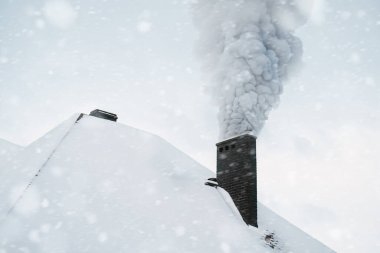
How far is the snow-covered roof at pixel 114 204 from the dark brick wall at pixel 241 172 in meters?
0.30

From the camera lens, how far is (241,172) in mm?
9164

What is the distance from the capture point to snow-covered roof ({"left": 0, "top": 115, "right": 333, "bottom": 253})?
5691 millimetres

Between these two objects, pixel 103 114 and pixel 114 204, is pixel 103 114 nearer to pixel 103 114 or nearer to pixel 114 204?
pixel 103 114

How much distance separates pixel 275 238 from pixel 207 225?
2.07 meters

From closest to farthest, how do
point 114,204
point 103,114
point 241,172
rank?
point 114,204 < point 241,172 < point 103,114

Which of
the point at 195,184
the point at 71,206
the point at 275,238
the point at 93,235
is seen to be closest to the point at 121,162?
the point at 195,184

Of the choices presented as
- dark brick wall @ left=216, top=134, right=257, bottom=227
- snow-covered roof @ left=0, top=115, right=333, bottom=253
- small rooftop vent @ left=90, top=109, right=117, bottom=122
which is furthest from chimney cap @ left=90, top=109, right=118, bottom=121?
dark brick wall @ left=216, top=134, right=257, bottom=227

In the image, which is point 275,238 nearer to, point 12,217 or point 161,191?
point 161,191

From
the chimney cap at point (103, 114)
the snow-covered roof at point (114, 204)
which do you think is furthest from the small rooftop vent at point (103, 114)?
the snow-covered roof at point (114, 204)

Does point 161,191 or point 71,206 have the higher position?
point 161,191

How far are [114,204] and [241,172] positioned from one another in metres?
3.53

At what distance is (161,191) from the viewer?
8.08 metres

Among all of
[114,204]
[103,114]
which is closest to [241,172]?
[114,204]

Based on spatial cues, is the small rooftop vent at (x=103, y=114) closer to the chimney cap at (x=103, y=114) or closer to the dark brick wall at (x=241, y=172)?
the chimney cap at (x=103, y=114)
